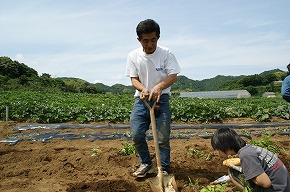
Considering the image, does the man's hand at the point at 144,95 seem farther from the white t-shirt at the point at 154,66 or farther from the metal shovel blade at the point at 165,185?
the metal shovel blade at the point at 165,185

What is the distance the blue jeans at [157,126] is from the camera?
378cm

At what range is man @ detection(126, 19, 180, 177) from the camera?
3770mm

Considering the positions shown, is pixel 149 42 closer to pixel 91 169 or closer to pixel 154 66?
pixel 154 66

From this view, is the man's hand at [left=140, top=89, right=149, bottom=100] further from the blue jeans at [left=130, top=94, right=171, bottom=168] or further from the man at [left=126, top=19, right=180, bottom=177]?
the blue jeans at [left=130, top=94, right=171, bottom=168]

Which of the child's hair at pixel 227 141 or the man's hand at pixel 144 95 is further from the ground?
the man's hand at pixel 144 95

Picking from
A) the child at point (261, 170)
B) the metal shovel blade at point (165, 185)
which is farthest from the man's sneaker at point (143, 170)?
the child at point (261, 170)

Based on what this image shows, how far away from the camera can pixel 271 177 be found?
Answer: 2.52 metres

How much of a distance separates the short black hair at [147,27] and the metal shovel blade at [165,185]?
1668 millimetres

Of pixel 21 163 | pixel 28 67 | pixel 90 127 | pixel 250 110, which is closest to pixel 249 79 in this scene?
pixel 28 67

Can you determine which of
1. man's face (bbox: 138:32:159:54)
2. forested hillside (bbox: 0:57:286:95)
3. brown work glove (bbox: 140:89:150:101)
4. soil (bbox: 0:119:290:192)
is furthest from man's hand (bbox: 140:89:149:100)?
forested hillside (bbox: 0:57:286:95)

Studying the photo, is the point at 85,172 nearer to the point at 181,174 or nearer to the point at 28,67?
the point at 181,174

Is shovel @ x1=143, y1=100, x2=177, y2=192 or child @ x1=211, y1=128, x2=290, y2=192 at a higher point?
child @ x1=211, y1=128, x2=290, y2=192

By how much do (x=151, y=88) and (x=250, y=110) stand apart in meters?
10.1

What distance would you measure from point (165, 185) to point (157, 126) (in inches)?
29.1
